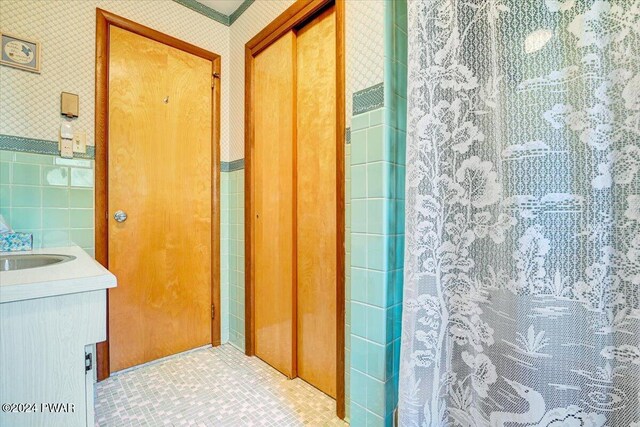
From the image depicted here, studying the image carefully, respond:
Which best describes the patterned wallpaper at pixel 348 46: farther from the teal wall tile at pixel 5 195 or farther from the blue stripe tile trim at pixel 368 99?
the teal wall tile at pixel 5 195

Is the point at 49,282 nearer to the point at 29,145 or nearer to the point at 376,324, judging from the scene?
the point at 376,324

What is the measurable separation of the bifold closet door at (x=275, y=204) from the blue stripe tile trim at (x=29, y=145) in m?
1.01


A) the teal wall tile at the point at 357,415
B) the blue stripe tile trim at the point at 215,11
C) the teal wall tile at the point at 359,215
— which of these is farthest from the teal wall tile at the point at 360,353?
the blue stripe tile trim at the point at 215,11

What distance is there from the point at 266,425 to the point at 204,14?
8.29ft

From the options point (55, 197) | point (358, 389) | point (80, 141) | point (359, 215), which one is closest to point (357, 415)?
point (358, 389)

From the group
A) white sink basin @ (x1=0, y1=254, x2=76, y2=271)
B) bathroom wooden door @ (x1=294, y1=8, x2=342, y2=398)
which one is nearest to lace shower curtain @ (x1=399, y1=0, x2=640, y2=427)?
bathroom wooden door @ (x1=294, y1=8, x2=342, y2=398)

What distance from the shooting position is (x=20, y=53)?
4.59 feet

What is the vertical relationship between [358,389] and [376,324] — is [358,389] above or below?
below

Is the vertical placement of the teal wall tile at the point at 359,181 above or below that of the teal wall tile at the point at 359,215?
above

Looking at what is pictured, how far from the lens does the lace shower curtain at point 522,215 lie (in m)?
0.59

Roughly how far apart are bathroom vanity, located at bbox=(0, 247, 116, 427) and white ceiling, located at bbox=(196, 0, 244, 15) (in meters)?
2.00

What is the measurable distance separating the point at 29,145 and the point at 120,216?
519mm

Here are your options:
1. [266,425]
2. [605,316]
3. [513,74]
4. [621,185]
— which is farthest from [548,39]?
[266,425]

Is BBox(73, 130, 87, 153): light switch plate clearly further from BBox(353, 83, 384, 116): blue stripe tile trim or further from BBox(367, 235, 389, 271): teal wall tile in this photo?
BBox(367, 235, 389, 271): teal wall tile
